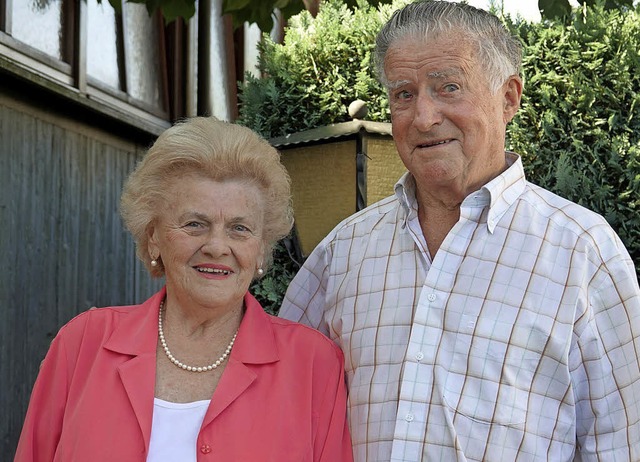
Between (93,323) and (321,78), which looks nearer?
(93,323)

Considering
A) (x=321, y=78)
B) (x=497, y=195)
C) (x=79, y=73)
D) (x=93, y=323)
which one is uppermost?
(x=79, y=73)

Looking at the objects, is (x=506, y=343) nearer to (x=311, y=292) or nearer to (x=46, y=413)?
(x=311, y=292)

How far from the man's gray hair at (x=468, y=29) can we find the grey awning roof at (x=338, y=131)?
927 millimetres

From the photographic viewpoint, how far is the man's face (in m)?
2.57

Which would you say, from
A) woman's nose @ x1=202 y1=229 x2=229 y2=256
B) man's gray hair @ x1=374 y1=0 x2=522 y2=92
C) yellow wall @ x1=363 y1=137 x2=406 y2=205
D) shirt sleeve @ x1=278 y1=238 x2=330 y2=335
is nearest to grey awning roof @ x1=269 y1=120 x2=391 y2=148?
yellow wall @ x1=363 y1=137 x2=406 y2=205

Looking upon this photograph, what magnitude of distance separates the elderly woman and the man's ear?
27.8 inches

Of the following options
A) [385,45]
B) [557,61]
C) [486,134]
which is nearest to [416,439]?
[486,134]

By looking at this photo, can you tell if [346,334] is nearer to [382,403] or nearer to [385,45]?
[382,403]

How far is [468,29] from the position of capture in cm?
262

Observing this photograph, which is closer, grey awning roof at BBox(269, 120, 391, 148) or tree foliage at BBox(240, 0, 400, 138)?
grey awning roof at BBox(269, 120, 391, 148)

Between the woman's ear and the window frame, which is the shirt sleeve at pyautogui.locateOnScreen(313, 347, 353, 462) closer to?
the woman's ear

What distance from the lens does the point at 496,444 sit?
7.79 feet

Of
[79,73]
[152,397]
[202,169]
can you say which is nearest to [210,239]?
[202,169]

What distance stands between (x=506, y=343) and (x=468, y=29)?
88cm
